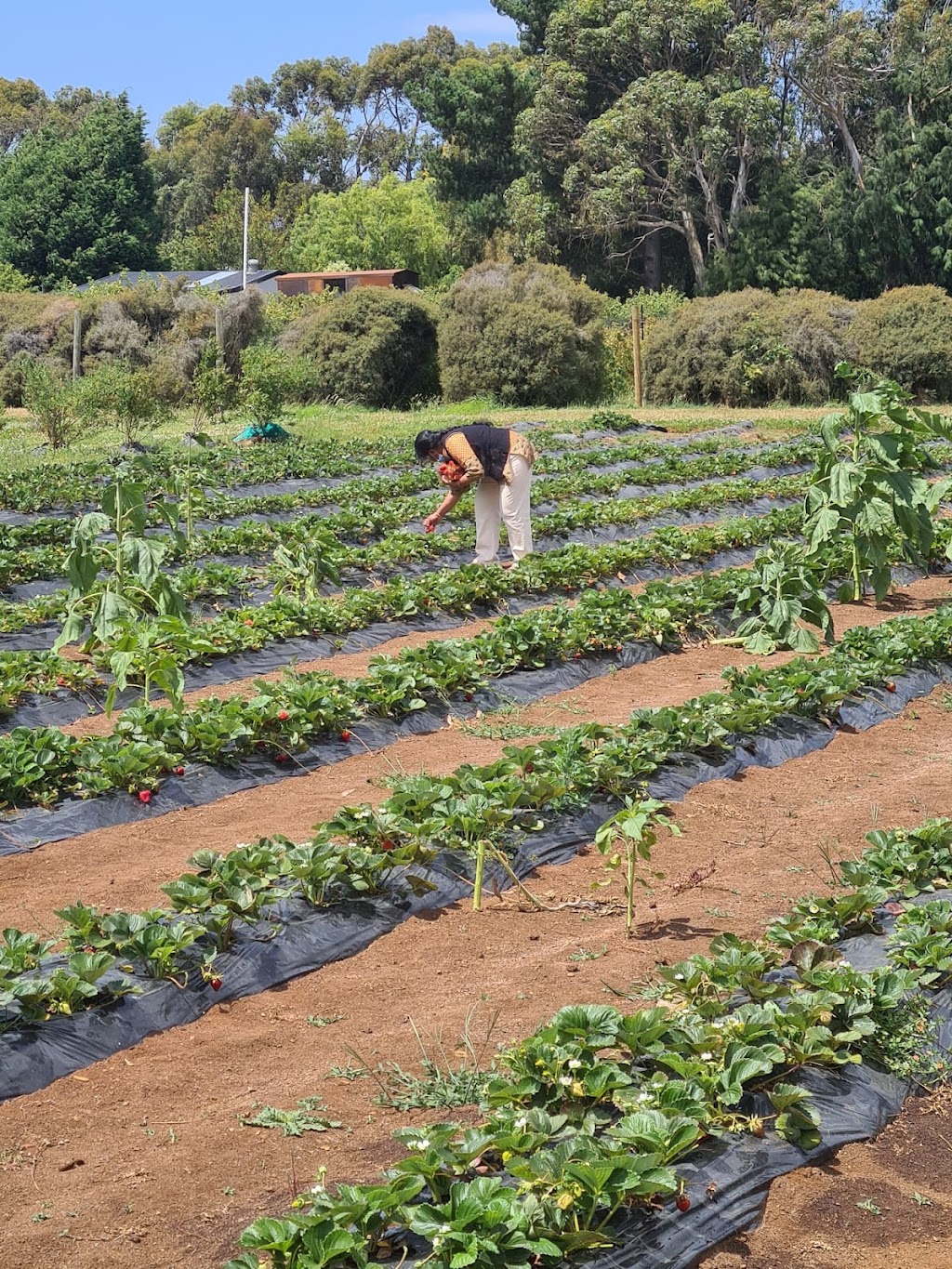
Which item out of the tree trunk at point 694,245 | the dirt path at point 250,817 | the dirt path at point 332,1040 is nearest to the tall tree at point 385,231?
the tree trunk at point 694,245

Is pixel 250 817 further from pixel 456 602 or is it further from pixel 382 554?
pixel 382 554

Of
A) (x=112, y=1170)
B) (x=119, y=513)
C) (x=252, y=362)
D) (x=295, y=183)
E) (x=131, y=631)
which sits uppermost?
(x=295, y=183)

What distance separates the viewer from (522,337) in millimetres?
26438

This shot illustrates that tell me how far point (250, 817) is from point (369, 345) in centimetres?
2205

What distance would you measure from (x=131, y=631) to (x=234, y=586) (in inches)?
171

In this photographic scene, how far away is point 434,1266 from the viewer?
8.86 feet

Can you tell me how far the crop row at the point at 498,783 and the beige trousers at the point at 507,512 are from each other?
316 centimetres

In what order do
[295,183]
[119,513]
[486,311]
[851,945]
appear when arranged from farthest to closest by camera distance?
[295,183]
[486,311]
[119,513]
[851,945]

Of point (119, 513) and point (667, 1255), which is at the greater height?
point (119, 513)

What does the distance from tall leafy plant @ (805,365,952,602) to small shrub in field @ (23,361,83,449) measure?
13056 millimetres

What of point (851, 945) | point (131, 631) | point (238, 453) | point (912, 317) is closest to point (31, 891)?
point (131, 631)

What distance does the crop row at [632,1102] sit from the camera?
2.76m

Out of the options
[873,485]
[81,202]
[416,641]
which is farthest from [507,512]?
[81,202]

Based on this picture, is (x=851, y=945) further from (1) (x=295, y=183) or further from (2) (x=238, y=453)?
(1) (x=295, y=183)
